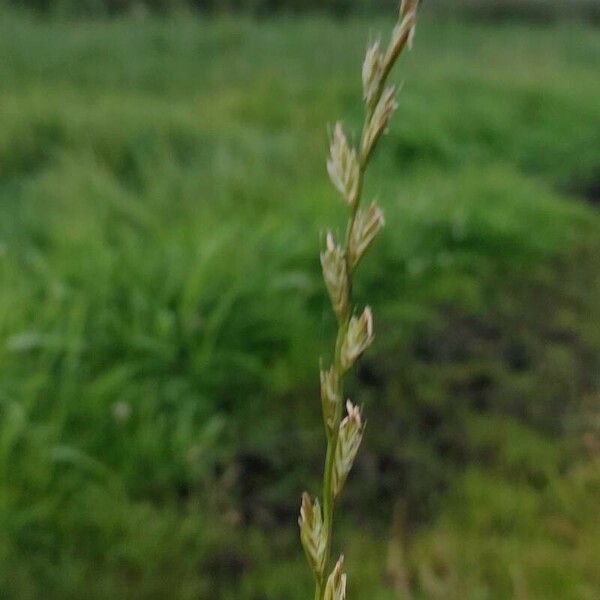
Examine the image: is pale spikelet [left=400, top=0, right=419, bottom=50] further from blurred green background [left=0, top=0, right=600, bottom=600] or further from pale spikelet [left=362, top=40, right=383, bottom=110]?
blurred green background [left=0, top=0, right=600, bottom=600]

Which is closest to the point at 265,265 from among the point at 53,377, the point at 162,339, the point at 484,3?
the point at 162,339

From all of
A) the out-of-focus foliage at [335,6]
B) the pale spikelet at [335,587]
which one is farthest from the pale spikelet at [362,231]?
the out-of-focus foliage at [335,6]

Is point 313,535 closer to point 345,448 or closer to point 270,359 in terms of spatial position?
point 345,448

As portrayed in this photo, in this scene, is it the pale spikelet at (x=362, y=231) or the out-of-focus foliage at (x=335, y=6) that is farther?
the out-of-focus foliage at (x=335, y=6)

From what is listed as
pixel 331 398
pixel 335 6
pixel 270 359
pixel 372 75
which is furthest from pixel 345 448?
pixel 335 6

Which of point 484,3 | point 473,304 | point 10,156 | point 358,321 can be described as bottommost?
point 484,3

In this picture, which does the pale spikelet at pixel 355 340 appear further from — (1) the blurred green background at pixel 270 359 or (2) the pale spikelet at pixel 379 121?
(1) the blurred green background at pixel 270 359

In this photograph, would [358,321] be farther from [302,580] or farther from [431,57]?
[431,57]

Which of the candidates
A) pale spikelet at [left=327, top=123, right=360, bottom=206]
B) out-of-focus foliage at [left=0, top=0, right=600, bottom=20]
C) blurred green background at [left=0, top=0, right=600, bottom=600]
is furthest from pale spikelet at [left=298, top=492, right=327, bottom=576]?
out-of-focus foliage at [left=0, top=0, right=600, bottom=20]
